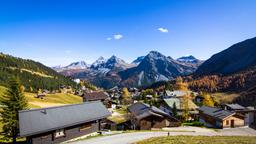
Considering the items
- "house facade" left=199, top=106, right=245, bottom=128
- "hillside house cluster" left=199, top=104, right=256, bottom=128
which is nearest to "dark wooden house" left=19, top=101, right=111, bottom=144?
"house facade" left=199, top=106, right=245, bottom=128

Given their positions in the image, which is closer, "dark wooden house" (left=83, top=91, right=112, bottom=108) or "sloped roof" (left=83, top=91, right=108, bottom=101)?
"dark wooden house" (left=83, top=91, right=112, bottom=108)

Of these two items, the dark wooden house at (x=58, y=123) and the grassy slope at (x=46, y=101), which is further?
the grassy slope at (x=46, y=101)

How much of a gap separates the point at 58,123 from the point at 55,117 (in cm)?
142

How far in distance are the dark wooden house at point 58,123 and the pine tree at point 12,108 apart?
31.1 ft

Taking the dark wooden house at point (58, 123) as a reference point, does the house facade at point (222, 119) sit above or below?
below


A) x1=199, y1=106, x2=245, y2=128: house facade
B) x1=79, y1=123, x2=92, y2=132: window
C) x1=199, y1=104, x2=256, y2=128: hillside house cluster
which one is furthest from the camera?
x1=199, y1=104, x2=256, y2=128: hillside house cluster

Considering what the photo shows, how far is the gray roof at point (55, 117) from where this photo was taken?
122 ft

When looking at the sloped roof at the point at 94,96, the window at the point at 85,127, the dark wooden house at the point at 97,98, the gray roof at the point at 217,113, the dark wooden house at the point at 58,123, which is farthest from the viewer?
the sloped roof at the point at 94,96

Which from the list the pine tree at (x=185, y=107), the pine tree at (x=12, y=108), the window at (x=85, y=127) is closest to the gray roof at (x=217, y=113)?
the pine tree at (x=185, y=107)

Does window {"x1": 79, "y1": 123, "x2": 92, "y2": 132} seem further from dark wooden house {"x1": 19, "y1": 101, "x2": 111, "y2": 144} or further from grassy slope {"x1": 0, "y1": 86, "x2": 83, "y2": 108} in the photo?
grassy slope {"x1": 0, "y1": 86, "x2": 83, "y2": 108}

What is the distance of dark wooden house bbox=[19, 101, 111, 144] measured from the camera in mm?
37438

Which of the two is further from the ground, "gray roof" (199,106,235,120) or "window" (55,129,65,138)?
"window" (55,129,65,138)

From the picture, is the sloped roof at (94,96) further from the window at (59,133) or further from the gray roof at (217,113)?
the window at (59,133)

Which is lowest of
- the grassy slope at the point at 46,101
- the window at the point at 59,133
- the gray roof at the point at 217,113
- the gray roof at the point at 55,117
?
the grassy slope at the point at 46,101
